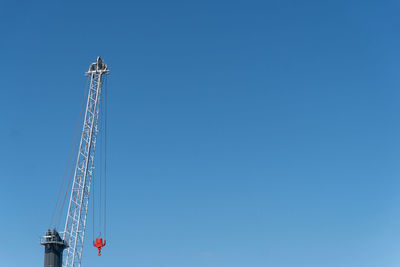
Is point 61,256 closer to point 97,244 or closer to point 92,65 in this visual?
point 97,244

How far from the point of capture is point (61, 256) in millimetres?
109688

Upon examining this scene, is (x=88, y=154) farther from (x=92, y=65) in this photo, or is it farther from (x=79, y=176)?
(x=92, y=65)

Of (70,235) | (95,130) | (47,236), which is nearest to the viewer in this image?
(47,236)

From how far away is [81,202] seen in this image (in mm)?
119000

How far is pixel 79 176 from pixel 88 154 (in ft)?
18.4

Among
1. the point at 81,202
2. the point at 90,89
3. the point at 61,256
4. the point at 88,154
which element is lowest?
the point at 61,256

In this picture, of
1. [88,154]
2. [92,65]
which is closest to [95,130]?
[88,154]

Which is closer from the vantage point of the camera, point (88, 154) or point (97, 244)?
point (97, 244)

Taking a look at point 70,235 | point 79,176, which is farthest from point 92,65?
point 70,235

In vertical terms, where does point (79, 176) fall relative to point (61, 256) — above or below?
above

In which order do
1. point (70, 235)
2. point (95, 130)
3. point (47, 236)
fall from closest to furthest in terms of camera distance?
point (47, 236) < point (70, 235) < point (95, 130)

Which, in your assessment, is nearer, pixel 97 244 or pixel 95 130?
pixel 97 244

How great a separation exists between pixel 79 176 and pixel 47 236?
1812 cm

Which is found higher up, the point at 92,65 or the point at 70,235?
the point at 92,65
